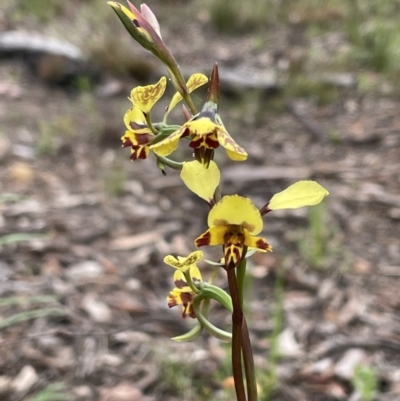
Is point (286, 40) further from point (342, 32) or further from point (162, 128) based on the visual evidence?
point (162, 128)

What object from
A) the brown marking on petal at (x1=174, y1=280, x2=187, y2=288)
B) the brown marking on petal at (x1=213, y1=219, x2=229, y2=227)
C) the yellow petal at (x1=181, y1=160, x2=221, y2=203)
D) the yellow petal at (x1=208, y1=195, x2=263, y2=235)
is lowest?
the brown marking on petal at (x1=174, y1=280, x2=187, y2=288)

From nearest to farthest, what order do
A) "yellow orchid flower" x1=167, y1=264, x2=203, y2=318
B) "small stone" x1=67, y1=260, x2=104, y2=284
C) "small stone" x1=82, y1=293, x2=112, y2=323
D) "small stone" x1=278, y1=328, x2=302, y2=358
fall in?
"yellow orchid flower" x1=167, y1=264, x2=203, y2=318
"small stone" x1=278, y1=328, x2=302, y2=358
"small stone" x1=82, y1=293, x2=112, y2=323
"small stone" x1=67, y1=260, x2=104, y2=284

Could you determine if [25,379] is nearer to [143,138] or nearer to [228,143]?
[143,138]

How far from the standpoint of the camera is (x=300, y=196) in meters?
0.76

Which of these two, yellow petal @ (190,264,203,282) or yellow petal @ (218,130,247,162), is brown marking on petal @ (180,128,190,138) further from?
yellow petal @ (190,264,203,282)

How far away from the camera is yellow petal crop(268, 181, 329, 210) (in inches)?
29.5

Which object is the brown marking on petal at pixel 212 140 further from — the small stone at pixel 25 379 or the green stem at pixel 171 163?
the small stone at pixel 25 379

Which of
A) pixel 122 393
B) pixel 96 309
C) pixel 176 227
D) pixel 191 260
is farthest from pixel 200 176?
pixel 176 227

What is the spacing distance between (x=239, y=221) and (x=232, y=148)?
0.36 feet

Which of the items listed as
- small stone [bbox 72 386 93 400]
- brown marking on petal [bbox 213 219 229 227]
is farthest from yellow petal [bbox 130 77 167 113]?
small stone [bbox 72 386 93 400]

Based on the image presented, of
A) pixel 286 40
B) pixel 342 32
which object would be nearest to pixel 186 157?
pixel 286 40

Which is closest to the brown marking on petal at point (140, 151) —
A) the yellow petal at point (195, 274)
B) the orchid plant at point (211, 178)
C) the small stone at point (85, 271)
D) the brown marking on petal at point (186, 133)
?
the orchid plant at point (211, 178)

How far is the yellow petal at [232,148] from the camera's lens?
2.21 feet

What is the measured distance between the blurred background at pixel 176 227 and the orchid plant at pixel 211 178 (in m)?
0.77
